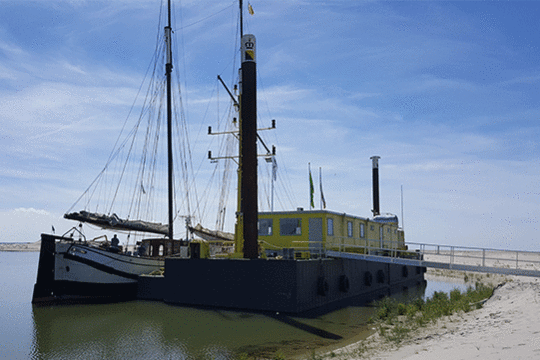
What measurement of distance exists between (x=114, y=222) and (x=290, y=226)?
11924 millimetres

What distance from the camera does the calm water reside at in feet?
50.3

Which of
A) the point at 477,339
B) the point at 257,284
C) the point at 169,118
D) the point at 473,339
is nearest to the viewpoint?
the point at 477,339

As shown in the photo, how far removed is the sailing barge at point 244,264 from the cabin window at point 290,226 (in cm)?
6

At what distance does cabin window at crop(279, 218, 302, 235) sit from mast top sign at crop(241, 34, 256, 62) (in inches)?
389

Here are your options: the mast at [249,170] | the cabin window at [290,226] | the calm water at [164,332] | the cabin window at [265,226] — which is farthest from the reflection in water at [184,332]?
the cabin window at [265,226]

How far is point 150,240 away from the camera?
1235 inches

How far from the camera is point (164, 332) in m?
18.3

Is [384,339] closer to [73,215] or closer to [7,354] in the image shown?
[7,354]

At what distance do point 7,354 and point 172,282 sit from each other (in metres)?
10.5

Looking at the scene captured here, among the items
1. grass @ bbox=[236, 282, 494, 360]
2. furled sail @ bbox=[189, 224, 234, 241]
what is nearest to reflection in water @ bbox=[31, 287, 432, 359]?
grass @ bbox=[236, 282, 494, 360]

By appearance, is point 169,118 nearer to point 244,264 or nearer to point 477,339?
point 244,264

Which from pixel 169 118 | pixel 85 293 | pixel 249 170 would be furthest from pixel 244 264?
pixel 169 118

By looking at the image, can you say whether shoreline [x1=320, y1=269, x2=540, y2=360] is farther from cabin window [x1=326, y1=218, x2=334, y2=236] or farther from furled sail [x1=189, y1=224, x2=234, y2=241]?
furled sail [x1=189, y1=224, x2=234, y2=241]

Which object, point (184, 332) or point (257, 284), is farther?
point (257, 284)
